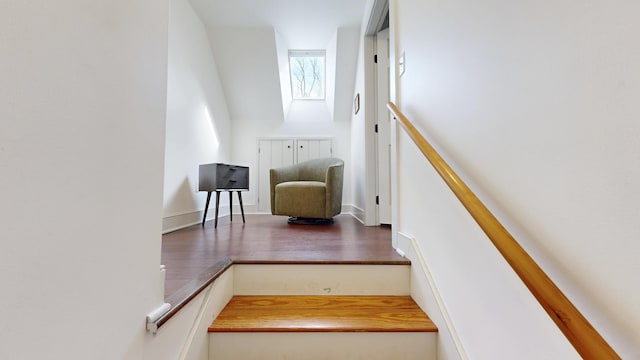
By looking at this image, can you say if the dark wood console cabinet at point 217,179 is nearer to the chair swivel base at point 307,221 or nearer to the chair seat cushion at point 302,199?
the chair seat cushion at point 302,199

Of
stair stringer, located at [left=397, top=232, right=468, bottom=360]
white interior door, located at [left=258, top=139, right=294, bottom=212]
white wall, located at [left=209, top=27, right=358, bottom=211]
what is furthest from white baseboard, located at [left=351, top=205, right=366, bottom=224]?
stair stringer, located at [left=397, top=232, right=468, bottom=360]

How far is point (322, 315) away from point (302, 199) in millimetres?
1973

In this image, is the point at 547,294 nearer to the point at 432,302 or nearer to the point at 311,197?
the point at 432,302

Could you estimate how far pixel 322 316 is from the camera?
117 centimetres

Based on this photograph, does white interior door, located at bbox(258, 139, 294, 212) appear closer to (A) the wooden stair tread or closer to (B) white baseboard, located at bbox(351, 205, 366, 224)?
(B) white baseboard, located at bbox(351, 205, 366, 224)

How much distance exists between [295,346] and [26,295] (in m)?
0.89

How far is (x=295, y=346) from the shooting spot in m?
1.09

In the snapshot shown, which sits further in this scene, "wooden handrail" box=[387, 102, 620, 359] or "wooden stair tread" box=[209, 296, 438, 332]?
"wooden stair tread" box=[209, 296, 438, 332]

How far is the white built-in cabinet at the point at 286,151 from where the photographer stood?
4.38 metres

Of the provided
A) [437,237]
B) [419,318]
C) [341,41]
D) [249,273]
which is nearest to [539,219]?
[437,237]

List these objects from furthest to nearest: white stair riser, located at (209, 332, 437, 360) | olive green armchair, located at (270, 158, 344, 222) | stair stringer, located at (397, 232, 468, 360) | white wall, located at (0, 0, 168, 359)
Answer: olive green armchair, located at (270, 158, 344, 222), white stair riser, located at (209, 332, 437, 360), stair stringer, located at (397, 232, 468, 360), white wall, located at (0, 0, 168, 359)

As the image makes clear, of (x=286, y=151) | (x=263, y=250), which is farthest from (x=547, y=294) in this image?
(x=286, y=151)

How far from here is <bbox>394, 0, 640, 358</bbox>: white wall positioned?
453 millimetres

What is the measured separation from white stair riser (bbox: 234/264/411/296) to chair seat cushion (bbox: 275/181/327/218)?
1665mm
